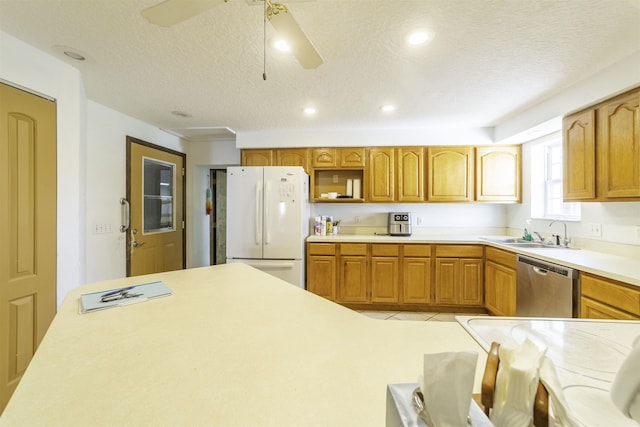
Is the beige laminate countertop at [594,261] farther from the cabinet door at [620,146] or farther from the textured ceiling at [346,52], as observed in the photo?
the textured ceiling at [346,52]

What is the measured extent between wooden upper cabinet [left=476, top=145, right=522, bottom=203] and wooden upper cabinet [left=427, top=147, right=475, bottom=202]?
0.34 ft

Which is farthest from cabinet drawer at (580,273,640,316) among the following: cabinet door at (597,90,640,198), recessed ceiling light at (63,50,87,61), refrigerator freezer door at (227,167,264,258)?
recessed ceiling light at (63,50,87,61)

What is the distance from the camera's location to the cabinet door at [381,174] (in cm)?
352

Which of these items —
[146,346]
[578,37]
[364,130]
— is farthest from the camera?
[364,130]

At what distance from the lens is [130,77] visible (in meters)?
2.13

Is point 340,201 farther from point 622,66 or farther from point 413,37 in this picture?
point 622,66

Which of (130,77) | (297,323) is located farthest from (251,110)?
(297,323)

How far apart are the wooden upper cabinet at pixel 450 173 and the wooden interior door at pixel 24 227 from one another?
144 inches

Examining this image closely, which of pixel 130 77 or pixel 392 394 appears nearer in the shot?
pixel 392 394

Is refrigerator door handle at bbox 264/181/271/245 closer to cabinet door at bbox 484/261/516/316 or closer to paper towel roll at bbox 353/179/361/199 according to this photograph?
paper towel roll at bbox 353/179/361/199

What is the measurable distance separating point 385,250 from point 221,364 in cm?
280

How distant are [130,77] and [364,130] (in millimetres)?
2520

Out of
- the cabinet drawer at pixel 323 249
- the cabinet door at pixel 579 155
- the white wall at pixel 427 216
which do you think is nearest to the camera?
the cabinet door at pixel 579 155

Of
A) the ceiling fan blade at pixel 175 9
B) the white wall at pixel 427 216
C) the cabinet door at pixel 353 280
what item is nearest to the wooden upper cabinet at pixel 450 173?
the white wall at pixel 427 216
